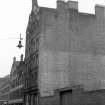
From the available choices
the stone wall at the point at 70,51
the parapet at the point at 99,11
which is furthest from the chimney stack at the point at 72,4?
the parapet at the point at 99,11

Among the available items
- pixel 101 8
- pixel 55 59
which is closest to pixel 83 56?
pixel 55 59

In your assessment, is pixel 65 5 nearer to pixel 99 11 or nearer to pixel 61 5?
pixel 61 5

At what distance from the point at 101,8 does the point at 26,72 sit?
73.6ft

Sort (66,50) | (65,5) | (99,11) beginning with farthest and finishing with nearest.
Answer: (99,11) < (65,5) < (66,50)

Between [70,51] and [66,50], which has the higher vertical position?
[66,50]

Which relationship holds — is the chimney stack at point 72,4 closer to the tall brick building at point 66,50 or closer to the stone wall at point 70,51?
the tall brick building at point 66,50

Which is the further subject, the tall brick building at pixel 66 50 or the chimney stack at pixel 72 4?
the chimney stack at pixel 72 4

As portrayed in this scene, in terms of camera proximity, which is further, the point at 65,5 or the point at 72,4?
the point at 72,4

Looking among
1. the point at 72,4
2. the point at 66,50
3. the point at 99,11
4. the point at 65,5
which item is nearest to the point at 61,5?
the point at 65,5

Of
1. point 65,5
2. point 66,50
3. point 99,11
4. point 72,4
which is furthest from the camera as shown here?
point 99,11

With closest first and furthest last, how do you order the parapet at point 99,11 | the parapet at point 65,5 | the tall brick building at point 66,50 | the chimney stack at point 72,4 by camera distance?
the tall brick building at point 66,50, the parapet at point 65,5, the chimney stack at point 72,4, the parapet at point 99,11

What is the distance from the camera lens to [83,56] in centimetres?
5106

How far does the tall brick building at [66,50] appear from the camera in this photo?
1922 inches

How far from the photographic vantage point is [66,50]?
50469 millimetres
